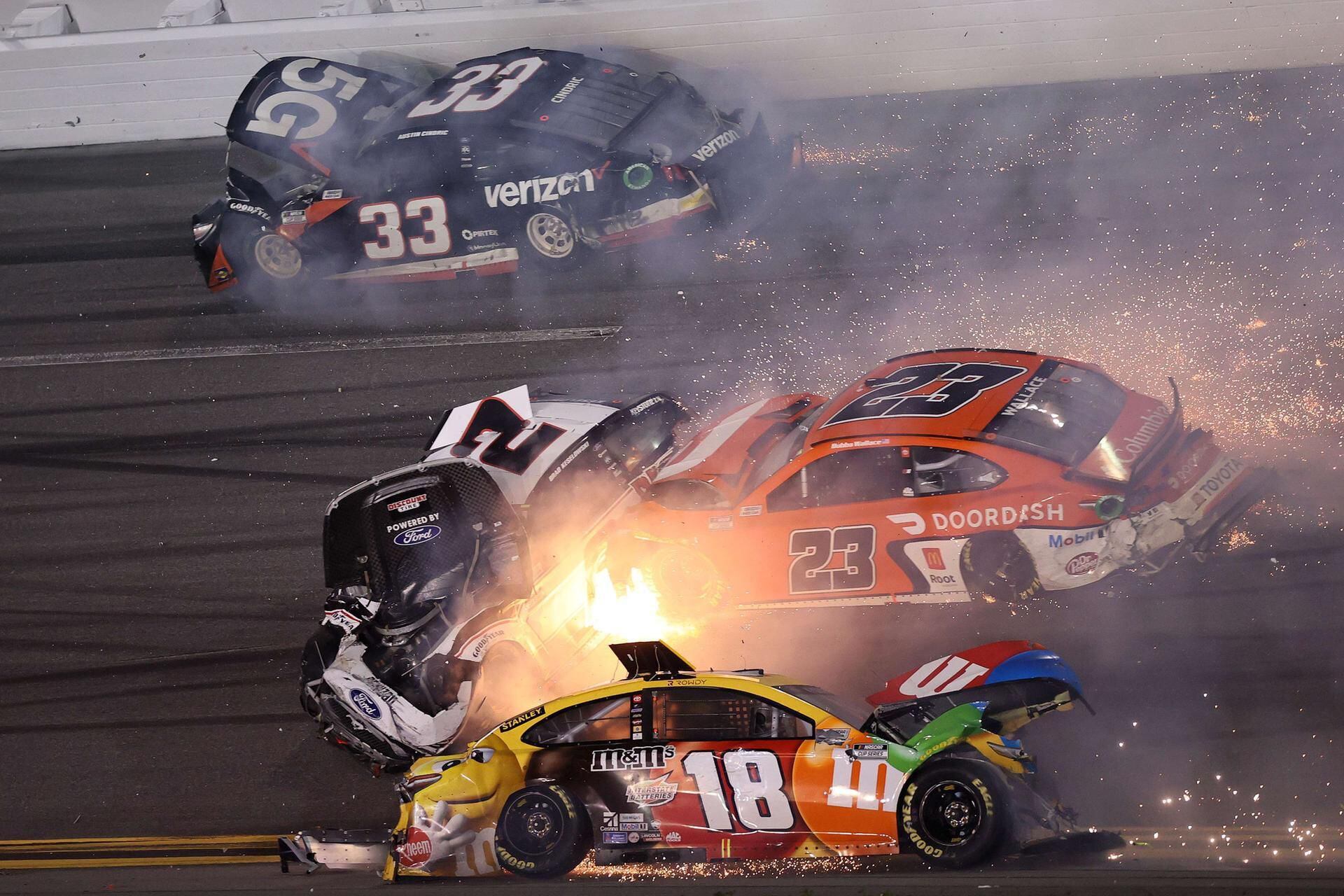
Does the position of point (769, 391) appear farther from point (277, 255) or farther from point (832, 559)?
point (277, 255)

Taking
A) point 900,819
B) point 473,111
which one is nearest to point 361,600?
point 900,819

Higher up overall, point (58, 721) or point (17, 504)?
point (17, 504)

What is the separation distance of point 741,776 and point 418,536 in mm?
3063

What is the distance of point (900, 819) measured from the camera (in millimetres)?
6379

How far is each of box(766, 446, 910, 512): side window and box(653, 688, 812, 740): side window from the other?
6.48ft

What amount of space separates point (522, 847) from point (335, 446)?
5353 mm

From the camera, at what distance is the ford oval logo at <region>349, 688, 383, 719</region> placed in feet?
25.8

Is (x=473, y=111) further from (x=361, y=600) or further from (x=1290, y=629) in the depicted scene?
(x=1290, y=629)

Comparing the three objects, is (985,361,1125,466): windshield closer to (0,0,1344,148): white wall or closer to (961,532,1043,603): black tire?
(961,532,1043,603): black tire

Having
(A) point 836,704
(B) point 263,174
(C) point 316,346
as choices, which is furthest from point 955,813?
(B) point 263,174

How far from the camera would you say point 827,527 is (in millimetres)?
8336

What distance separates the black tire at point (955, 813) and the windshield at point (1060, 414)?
240cm

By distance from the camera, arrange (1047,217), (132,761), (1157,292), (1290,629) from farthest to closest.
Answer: (1047,217) → (1157,292) → (132,761) → (1290,629)

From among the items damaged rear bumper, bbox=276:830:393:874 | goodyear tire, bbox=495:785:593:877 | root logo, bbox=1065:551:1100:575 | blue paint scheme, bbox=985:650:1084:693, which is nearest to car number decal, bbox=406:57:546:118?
root logo, bbox=1065:551:1100:575
